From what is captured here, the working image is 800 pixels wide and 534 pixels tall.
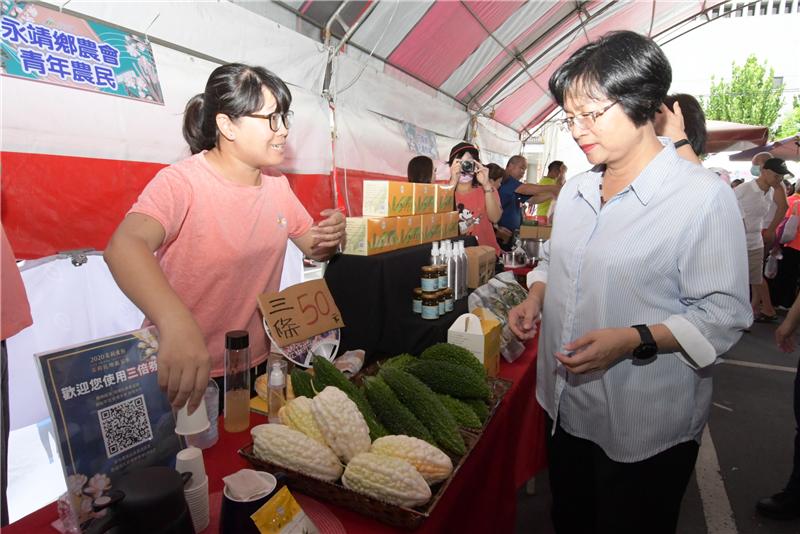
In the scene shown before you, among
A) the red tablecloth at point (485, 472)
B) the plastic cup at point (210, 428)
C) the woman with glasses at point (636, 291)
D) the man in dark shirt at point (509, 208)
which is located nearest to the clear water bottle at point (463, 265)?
the red tablecloth at point (485, 472)

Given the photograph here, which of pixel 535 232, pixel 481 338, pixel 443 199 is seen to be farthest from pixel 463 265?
pixel 535 232

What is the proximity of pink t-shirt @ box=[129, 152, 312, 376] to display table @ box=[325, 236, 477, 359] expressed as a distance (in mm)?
638

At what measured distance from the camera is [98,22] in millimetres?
1677

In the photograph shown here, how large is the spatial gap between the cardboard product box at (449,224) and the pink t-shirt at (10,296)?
79.3 inches

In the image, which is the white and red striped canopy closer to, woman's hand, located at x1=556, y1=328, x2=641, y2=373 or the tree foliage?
woman's hand, located at x1=556, y1=328, x2=641, y2=373

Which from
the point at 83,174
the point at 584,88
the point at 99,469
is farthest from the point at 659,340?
the point at 83,174

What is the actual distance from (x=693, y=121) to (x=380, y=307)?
1.56 m

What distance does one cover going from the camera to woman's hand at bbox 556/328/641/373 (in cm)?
105

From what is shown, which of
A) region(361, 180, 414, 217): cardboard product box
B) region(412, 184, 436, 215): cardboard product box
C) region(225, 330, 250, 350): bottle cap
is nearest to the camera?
region(225, 330, 250, 350): bottle cap

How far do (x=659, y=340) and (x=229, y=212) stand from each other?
1.29m

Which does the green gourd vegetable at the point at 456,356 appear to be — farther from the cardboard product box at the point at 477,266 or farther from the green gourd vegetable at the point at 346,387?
the cardboard product box at the point at 477,266

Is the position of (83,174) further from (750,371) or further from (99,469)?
(750,371)

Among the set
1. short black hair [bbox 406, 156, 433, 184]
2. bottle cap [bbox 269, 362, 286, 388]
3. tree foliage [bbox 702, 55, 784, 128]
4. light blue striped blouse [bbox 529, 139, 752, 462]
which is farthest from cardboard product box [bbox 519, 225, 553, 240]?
tree foliage [bbox 702, 55, 784, 128]

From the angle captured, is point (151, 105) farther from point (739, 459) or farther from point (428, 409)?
point (739, 459)
